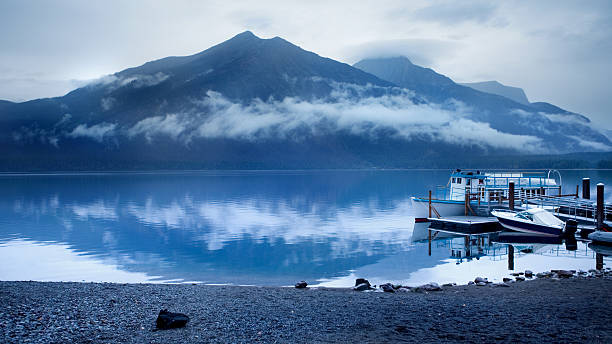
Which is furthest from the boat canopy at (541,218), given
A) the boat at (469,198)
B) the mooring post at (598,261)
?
the mooring post at (598,261)

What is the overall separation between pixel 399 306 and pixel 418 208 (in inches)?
1256

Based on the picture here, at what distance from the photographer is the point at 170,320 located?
39.5 ft

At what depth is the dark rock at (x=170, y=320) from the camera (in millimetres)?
11938

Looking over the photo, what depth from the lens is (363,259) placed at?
93.9 ft

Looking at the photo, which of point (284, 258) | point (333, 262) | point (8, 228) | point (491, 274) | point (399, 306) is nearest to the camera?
point (399, 306)

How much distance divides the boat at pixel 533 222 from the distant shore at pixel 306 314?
18225 mm

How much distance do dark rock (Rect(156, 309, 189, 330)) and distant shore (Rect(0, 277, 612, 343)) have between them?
21cm

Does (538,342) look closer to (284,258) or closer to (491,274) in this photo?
(491,274)

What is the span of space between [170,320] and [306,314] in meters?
3.83

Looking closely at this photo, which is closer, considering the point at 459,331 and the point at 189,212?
the point at 459,331

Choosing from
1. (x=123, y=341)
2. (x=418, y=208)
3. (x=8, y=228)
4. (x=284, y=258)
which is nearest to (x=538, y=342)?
(x=123, y=341)

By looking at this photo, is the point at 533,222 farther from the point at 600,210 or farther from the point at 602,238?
the point at 602,238

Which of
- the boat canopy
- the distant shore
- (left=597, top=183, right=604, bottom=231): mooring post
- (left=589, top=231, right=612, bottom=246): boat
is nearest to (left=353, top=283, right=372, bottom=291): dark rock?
the distant shore

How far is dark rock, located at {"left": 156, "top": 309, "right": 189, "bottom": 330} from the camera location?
39.2 feet
